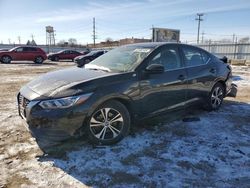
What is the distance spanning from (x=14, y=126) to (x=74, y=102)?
2044 millimetres

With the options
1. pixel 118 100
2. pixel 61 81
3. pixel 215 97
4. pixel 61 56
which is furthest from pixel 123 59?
pixel 61 56

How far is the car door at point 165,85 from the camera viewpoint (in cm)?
448

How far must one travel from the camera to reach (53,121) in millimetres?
3586

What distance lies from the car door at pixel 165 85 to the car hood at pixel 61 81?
77cm

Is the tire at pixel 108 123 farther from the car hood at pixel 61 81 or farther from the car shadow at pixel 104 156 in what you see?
the car hood at pixel 61 81

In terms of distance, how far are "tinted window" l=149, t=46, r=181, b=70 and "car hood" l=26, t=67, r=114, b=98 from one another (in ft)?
3.46

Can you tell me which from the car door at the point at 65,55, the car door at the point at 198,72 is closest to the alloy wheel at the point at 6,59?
the car door at the point at 65,55

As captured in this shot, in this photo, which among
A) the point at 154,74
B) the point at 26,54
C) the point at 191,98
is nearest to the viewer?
the point at 154,74

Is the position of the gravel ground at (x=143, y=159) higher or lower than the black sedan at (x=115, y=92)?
lower

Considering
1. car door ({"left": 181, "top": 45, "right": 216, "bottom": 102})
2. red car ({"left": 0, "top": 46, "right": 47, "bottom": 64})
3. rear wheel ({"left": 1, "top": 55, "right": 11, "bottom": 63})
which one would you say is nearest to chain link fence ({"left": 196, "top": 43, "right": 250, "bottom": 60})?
red car ({"left": 0, "top": 46, "right": 47, "bottom": 64})

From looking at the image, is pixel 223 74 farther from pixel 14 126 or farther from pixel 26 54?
pixel 26 54

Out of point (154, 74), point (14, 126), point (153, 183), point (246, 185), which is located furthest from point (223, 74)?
point (14, 126)

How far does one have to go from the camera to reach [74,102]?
3.67 meters

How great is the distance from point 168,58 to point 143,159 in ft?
6.95
